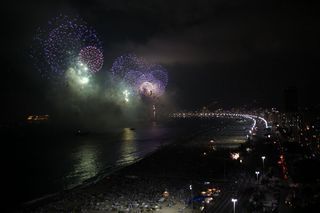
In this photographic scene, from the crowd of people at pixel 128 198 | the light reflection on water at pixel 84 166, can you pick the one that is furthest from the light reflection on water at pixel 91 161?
the crowd of people at pixel 128 198

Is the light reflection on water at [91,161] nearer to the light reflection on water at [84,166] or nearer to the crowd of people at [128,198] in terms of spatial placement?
the light reflection on water at [84,166]

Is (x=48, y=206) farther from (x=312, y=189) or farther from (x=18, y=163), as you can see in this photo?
(x=18, y=163)

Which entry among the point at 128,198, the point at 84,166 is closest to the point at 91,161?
the point at 84,166

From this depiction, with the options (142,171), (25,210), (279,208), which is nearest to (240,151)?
(142,171)

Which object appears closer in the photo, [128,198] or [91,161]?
[128,198]

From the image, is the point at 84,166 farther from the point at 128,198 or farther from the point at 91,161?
the point at 128,198

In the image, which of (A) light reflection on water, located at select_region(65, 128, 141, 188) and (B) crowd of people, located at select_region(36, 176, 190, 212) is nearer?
(B) crowd of people, located at select_region(36, 176, 190, 212)

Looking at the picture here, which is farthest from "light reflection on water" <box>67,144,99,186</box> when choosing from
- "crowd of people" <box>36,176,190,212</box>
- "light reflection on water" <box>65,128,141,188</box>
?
"crowd of people" <box>36,176,190,212</box>

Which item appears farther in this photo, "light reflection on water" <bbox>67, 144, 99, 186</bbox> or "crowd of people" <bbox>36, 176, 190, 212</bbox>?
"light reflection on water" <bbox>67, 144, 99, 186</bbox>

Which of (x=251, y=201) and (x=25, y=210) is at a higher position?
(x=251, y=201)

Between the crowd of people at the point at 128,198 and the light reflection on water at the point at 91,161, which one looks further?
the light reflection on water at the point at 91,161

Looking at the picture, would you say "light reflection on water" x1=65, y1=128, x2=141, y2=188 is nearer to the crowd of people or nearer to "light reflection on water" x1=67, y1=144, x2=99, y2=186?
"light reflection on water" x1=67, y1=144, x2=99, y2=186
